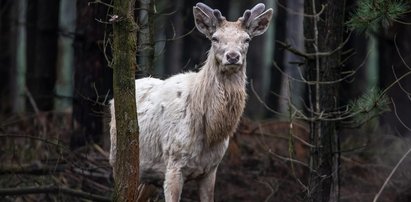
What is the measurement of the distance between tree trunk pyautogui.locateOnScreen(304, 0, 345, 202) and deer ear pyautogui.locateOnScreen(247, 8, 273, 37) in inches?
28.1

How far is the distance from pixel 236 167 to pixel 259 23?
4.71m

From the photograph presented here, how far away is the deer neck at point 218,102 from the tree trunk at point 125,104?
6.02 feet

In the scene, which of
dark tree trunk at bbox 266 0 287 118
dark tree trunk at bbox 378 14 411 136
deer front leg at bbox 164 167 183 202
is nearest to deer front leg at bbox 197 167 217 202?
deer front leg at bbox 164 167 183 202

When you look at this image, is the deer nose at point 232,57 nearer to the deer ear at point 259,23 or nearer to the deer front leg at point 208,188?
the deer ear at point 259,23

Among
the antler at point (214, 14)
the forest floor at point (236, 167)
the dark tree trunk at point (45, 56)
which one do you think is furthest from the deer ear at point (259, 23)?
the dark tree trunk at point (45, 56)

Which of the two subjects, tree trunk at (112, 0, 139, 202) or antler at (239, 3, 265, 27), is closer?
tree trunk at (112, 0, 139, 202)

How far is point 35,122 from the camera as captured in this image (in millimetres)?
15234

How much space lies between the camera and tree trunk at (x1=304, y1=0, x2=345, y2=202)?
10.7m

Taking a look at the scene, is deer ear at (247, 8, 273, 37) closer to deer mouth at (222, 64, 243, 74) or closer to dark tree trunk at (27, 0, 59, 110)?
deer mouth at (222, 64, 243, 74)

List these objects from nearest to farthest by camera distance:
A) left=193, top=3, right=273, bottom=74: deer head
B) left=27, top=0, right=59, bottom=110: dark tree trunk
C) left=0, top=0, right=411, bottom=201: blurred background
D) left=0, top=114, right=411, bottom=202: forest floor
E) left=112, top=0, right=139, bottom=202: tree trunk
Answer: left=112, top=0, right=139, bottom=202: tree trunk, left=193, top=3, right=273, bottom=74: deer head, left=0, top=0, right=411, bottom=201: blurred background, left=0, top=114, right=411, bottom=202: forest floor, left=27, top=0, right=59, bottom=110: dark tree trunk

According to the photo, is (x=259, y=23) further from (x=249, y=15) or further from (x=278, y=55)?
(x=278, y=55)

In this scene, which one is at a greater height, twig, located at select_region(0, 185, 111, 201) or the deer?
the deer

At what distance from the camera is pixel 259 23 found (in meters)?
10.3

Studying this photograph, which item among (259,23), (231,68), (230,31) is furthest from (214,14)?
(231,68)
